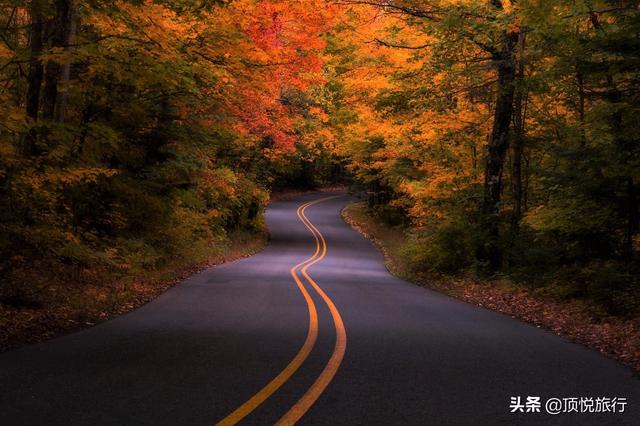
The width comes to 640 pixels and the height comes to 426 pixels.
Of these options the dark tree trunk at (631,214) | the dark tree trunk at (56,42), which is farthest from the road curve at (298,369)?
the dark tree trunk at (56,42)

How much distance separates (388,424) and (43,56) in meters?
8.60

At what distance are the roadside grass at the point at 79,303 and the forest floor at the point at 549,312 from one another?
26.8 feet

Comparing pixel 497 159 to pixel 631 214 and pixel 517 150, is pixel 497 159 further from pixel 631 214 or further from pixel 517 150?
pixel 631 214

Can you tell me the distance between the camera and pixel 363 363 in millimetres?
6160

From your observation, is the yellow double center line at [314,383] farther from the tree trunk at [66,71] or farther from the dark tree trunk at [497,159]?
the tree trunk at [66,71]

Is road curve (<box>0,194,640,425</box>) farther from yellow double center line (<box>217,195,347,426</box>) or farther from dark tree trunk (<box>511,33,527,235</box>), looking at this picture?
dark tree trunk (<box>511,33,527,235</box>)

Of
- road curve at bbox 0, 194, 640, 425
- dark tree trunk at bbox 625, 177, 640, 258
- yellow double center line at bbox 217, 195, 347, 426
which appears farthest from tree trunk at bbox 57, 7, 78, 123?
dark tree trunk at bbox 625, 177, 640, 258

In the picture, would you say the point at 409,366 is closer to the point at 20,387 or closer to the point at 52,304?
the point at 20,387

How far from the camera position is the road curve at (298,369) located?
14.9 feet

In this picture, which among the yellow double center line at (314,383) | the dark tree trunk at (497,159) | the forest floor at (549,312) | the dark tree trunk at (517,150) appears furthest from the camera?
the dark tree trunk at (517,150)

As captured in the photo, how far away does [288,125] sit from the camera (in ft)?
77.8

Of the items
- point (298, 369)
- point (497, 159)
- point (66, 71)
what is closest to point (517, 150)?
point (497, 159)

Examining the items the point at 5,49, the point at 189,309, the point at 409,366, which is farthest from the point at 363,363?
the point at 5,49

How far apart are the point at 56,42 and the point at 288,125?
14043 millimetres
